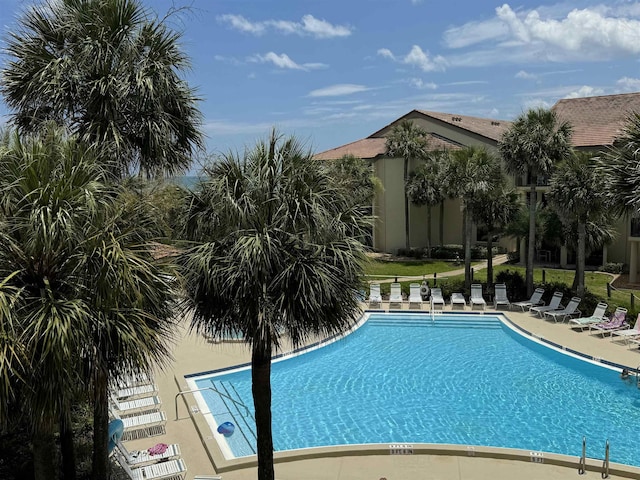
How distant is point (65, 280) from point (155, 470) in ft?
18.1

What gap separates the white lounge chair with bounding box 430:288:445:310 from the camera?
79.5 ft

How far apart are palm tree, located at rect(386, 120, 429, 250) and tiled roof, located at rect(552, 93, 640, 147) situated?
1002 centimetres

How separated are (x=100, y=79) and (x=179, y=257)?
366cm

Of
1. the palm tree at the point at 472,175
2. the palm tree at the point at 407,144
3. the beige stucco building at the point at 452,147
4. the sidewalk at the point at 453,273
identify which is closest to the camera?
the palm tree at the point at 472,175

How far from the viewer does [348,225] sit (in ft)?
25.4

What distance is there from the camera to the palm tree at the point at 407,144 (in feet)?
128

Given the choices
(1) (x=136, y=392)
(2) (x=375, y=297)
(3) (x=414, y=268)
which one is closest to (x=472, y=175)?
(2) (x=375, y=297)

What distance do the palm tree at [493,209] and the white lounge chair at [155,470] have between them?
1954 centimetres

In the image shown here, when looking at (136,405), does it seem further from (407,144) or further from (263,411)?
(407,144)

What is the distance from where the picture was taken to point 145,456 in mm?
9953

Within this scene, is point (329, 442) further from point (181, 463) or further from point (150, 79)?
Result: point (150, 79)

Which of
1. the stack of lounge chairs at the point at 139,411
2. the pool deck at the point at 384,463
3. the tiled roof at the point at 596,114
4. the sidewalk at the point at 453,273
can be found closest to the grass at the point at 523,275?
the sidewalk at the point at 453,273

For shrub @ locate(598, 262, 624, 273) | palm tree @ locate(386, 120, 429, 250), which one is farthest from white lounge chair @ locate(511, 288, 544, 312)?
palm tree @ locate(386, 120, 429, 250)

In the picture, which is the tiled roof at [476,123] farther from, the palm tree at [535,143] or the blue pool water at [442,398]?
the blue pool water at [442,398]
